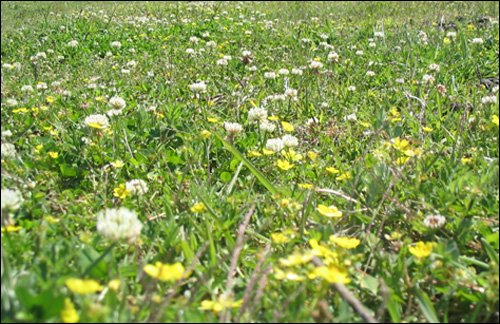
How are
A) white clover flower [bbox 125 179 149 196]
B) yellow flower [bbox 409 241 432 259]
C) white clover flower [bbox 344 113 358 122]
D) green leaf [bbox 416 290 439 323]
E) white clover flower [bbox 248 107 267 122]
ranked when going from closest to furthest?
green leaf [bbox 416 290 439 323] < yellow flower [bbox 409 241 432 259] < white clover flower [bbox 125 179 149 196] < white clover flower [bbox 248 107 267 122] < white clover flower [bbox 344 113 358 122]

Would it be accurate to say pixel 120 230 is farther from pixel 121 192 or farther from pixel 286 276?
pixel 121 192

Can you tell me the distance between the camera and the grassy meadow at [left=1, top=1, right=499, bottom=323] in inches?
47.4

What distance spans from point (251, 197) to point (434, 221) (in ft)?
2.47

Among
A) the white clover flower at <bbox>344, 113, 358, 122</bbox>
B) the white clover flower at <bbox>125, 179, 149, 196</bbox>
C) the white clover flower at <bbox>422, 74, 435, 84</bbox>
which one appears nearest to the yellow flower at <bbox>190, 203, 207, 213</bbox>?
the white clover flower at <bbox>125, 179, 149, 196</bbox>

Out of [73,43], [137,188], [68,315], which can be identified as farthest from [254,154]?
[73,43]

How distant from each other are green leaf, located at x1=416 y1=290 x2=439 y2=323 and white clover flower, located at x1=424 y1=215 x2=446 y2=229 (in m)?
0.31

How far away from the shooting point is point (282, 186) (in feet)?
6.42

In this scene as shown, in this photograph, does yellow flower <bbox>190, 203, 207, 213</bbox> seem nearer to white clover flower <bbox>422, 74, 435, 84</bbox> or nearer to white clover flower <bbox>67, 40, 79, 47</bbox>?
white clover flower <bbox>422, 74, 435, 84</bbox>

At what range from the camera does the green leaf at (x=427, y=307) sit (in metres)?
1.23

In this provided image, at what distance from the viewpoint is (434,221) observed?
1.53 metres

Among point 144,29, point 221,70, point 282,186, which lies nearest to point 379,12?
point 144,29

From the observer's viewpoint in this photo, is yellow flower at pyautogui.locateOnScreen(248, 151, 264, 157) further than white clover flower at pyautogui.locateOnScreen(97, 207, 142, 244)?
Yes

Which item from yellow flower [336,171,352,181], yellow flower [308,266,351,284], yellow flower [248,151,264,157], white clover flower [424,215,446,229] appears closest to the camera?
yellow flower [308,266,351,284]

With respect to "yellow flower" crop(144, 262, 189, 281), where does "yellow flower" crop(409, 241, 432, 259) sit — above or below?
below
